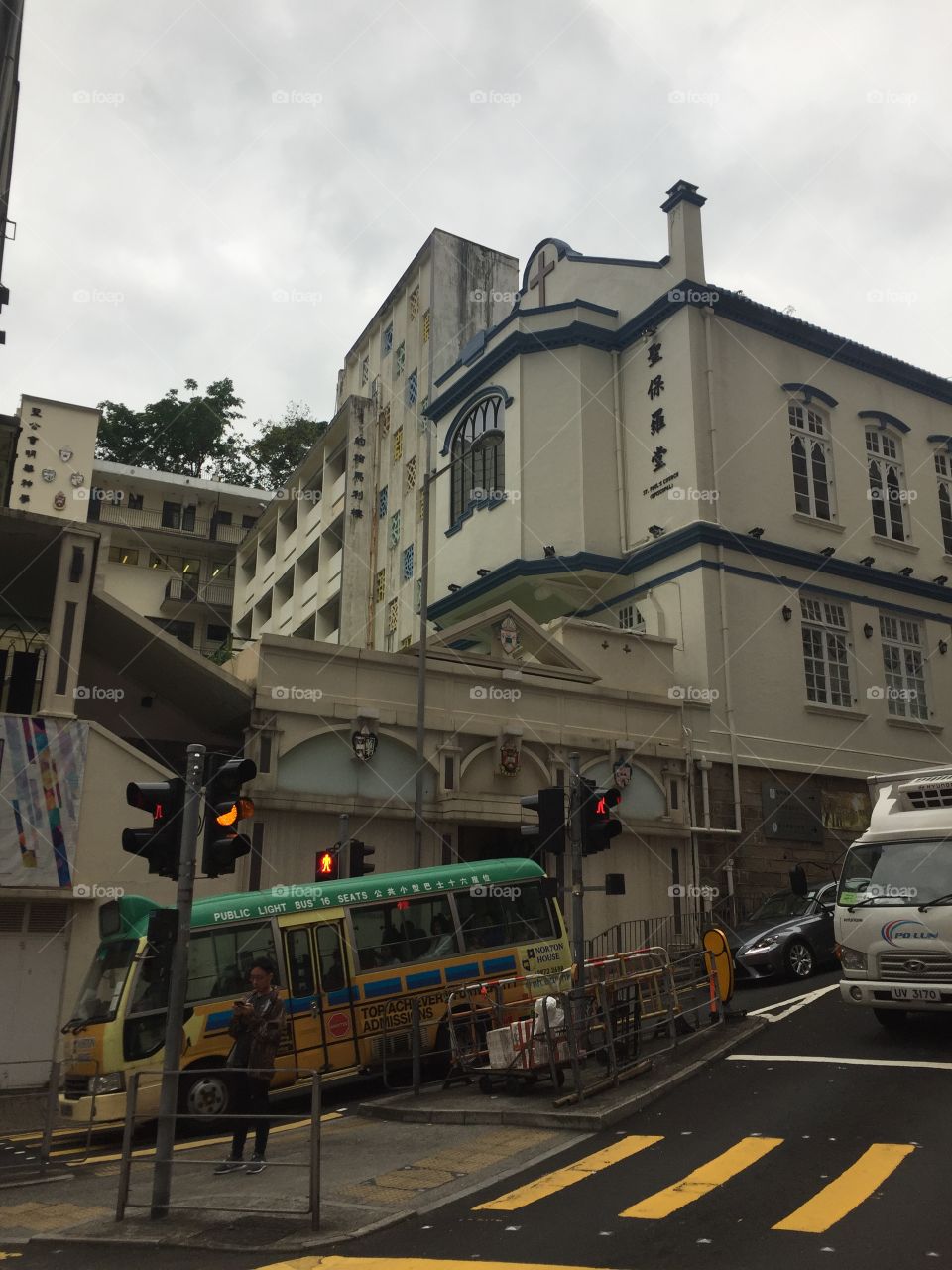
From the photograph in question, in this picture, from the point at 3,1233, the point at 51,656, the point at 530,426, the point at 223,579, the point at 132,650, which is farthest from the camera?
the point at 223,579

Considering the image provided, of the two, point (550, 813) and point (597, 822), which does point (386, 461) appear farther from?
point (597, 822)

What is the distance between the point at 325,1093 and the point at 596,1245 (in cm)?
802

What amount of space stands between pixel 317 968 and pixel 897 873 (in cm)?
720

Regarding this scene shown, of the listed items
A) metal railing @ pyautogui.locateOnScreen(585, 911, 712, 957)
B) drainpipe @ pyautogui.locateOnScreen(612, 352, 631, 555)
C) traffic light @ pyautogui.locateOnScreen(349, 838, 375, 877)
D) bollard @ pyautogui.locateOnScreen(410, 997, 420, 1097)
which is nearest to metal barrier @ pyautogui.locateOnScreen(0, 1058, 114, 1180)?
bollard @ pyautogui.locateOnScreen(410, 997, 420, 1097)

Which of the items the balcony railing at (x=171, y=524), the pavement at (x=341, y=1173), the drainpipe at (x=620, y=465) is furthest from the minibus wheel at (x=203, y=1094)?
the balcony railing at (x=171, y=524)

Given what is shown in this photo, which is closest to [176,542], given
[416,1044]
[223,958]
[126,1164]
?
[223,958]

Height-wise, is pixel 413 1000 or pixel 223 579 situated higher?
pixel 223 579

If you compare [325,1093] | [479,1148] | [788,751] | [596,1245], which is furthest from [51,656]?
[788,751]

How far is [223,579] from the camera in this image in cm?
5447

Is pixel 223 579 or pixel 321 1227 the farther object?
pixel 223 579

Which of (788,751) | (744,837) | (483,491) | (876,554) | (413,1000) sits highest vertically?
(483,491)

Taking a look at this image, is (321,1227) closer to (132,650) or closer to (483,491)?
(132,650)

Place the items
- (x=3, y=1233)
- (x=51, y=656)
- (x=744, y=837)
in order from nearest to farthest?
(x=3, y=1233) → (x=51, y=656) → (x=744, y=837)

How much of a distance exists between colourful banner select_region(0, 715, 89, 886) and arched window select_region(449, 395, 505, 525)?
15117 millimetres
